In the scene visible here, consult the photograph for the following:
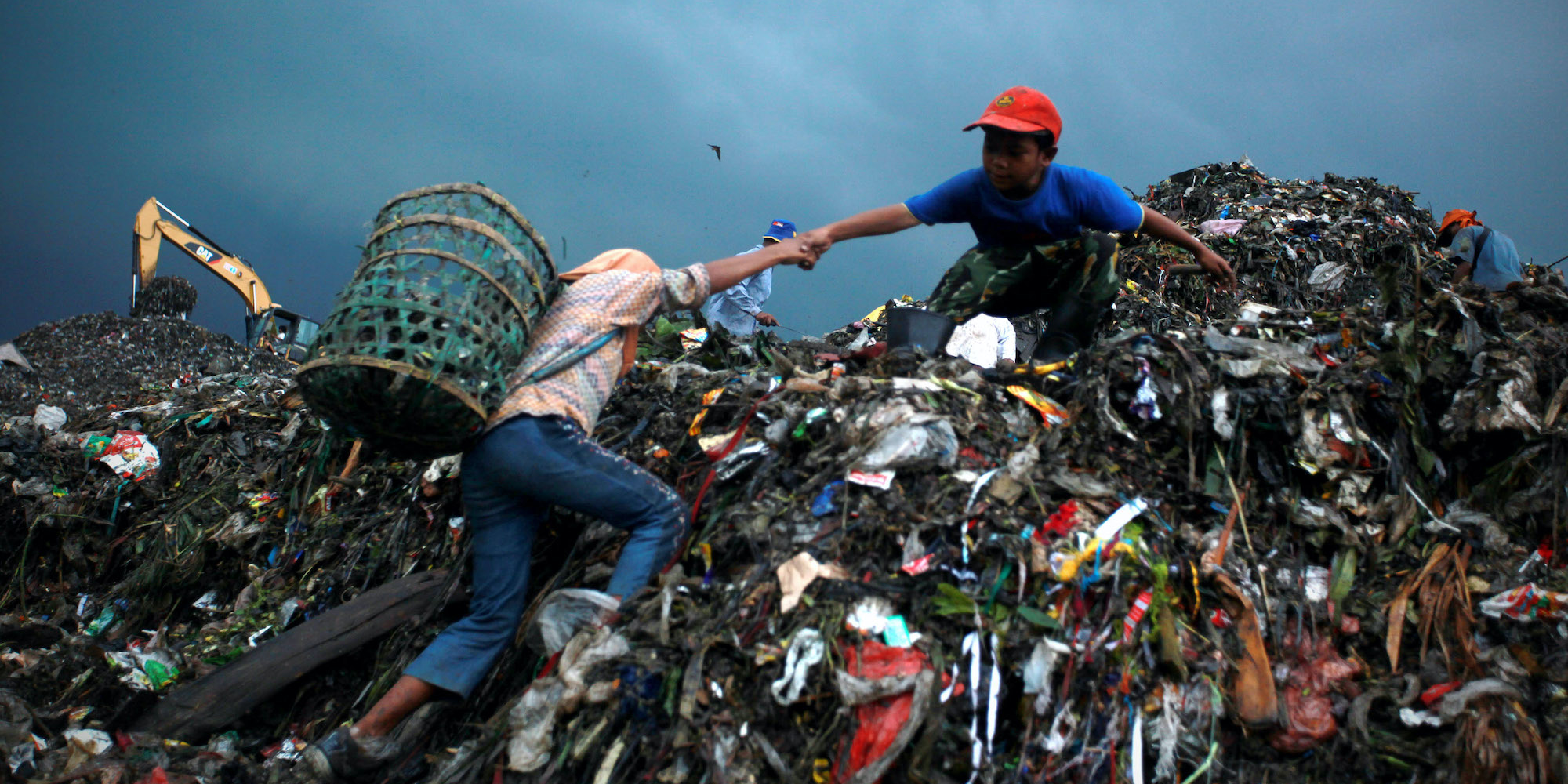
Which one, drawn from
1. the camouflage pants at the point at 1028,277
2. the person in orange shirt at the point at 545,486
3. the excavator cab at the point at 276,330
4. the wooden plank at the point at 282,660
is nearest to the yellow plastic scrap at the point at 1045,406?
the camouflage pants at the point at 1028,277

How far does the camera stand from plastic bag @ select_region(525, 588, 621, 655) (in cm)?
279

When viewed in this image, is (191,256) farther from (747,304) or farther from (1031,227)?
(1031,227)

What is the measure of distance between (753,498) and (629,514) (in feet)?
1.54

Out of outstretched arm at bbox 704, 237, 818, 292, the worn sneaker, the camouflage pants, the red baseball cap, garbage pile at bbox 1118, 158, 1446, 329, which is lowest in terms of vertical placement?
the worn sneaker

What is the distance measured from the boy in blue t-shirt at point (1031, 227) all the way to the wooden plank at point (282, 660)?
2306 millimetres

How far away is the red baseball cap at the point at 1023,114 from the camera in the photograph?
3.72 m

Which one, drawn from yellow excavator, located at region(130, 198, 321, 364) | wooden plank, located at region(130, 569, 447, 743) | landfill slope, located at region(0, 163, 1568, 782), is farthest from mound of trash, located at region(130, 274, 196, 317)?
wooden plank, located at region(130, 569, 447, 743)

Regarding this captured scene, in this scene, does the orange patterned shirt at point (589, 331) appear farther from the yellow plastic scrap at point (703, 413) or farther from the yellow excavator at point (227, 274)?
the yellow excavator at point (227, 274)

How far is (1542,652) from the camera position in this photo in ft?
9.00

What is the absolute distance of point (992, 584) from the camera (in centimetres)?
266

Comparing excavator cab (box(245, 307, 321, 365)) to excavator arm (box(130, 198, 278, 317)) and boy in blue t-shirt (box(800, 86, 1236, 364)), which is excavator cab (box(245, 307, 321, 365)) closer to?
excavator arm (box(130, 198, 278, 317))

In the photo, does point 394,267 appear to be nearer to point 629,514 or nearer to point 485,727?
point 629,514

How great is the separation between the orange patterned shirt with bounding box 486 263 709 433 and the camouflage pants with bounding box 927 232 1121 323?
1841mm

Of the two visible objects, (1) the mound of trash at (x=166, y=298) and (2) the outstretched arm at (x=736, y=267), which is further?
(1) the mound of trash at (x=166, y=298)
